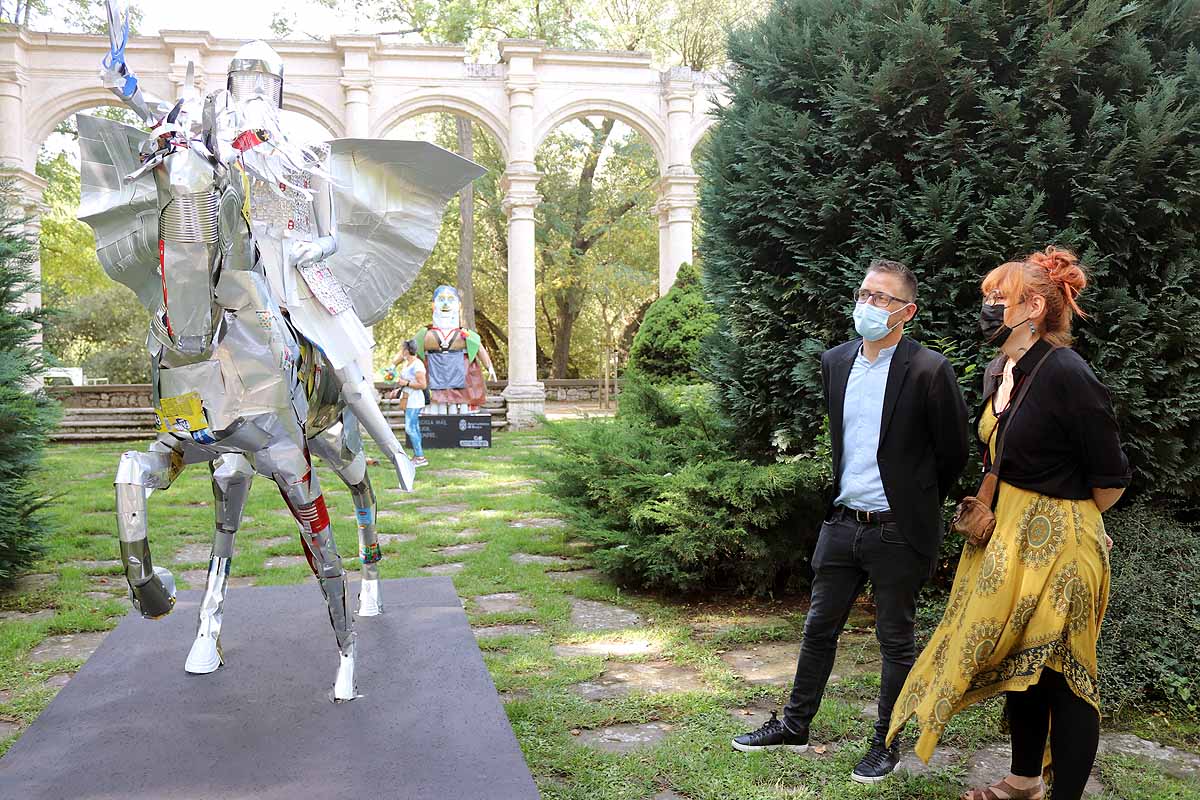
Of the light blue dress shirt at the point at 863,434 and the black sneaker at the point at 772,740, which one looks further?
the black sneaker at the point at 772,740

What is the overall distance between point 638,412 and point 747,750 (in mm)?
3714

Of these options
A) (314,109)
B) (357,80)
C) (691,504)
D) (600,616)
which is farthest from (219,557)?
(314,109)

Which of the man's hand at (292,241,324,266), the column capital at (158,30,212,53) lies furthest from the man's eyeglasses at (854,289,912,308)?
the column capital at (158,30,212,53)

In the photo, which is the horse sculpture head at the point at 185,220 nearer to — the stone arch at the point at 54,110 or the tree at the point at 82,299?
the stone arch at the point at 54,110

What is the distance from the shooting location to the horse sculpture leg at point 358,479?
4047 millimetres

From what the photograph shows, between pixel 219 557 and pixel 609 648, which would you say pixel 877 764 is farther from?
pixel 219 557

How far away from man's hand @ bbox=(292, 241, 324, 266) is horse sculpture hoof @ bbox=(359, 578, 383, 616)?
192cm

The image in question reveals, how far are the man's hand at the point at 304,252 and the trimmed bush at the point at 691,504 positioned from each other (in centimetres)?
274

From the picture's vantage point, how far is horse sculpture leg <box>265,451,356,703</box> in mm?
3279

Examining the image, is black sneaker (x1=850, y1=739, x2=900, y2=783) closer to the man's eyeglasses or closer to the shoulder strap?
the shoulder strap

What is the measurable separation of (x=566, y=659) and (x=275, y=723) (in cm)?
164

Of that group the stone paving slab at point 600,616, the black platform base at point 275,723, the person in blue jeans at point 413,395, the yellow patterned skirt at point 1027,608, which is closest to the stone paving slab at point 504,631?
the stone paving slab at point 600,616

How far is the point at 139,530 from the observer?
10.1ft

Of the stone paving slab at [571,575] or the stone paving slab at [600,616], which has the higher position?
the stone paving slab at [571,575]
